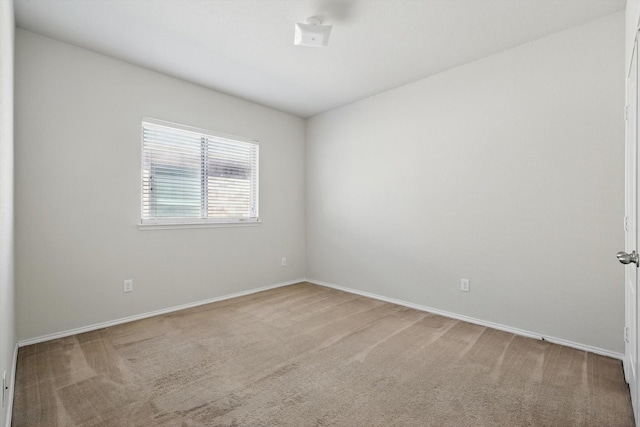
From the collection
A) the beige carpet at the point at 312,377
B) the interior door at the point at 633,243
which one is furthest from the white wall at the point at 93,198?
the interior door at the point at 633,243

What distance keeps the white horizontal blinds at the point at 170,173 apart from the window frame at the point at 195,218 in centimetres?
3

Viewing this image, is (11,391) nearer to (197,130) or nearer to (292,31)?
(197,130)

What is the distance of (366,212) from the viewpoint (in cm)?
416

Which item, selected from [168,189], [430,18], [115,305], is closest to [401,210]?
[430,18]

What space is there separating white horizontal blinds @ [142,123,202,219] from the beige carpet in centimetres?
125

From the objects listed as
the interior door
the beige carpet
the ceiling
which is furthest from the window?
the interior door

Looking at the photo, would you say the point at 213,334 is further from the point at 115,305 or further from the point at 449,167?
the point at 449,167

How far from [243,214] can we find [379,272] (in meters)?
2.04

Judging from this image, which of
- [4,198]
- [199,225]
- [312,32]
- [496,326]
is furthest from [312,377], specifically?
[312,32]

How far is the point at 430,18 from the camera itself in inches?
96.6

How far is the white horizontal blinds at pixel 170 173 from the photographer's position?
11.0 feet

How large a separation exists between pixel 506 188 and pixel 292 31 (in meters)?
2.47

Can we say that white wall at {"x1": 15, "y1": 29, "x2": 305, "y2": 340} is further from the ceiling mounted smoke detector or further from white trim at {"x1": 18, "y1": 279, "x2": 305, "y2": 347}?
the ceiling mounted smoke detector

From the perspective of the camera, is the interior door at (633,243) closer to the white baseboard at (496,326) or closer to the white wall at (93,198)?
the white baseboard at (496,326)
